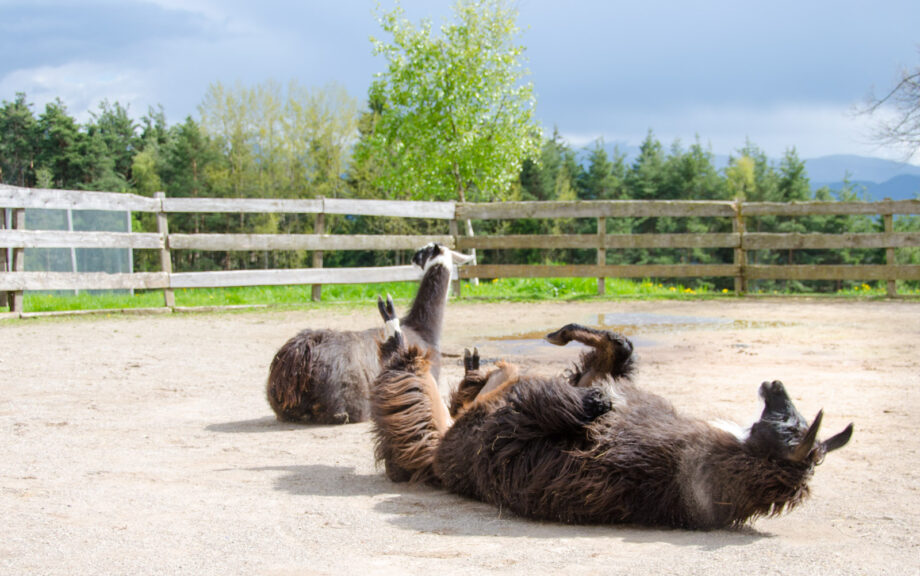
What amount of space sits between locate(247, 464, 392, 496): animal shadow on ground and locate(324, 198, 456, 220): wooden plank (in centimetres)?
1013

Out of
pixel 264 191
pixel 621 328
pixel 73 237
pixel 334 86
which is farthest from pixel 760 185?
pixel 73 237

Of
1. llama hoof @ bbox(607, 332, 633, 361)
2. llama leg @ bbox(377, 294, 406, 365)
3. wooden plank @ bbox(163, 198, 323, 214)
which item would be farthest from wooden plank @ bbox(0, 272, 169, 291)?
llama hoof @ bbox(607, 332, 633, 361)

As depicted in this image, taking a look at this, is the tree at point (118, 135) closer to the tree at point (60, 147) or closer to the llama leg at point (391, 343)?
the tree at point (60, 147)

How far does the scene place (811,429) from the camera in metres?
2.70

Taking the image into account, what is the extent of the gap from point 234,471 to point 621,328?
683cm

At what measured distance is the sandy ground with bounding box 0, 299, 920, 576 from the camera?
267cm

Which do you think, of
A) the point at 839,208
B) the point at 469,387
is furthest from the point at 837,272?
the point at 469,387

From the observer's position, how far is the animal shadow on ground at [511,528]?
9.53ft

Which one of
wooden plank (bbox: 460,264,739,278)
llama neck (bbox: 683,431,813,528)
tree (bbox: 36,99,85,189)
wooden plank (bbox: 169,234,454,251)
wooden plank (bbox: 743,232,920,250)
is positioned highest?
tree (bbox: 36,99,85,189)

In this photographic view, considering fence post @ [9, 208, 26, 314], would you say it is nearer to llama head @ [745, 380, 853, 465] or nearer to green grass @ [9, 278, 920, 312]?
green grass @ [9, 278, 920, 312]

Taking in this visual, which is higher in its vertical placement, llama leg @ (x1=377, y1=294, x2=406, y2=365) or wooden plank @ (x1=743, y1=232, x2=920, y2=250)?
wooden plank @ (x1=743, y1=232, x2=920, y2=250)

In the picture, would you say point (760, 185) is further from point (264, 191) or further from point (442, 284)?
point (442, 284)

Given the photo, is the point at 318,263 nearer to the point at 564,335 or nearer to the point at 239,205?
the point at 239,205

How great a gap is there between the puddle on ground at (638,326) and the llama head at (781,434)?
5.13 m
